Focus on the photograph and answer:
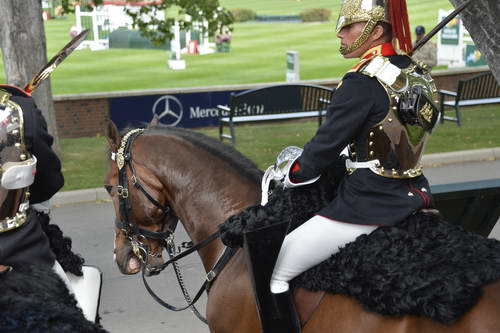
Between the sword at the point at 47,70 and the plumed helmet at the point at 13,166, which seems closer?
the plumed helmet at the point at 13,166

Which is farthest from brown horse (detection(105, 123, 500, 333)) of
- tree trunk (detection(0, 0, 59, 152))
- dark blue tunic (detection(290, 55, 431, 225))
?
tree trunk (detection(0, 0, 59, 152))

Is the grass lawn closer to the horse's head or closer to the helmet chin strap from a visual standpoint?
the horse's head

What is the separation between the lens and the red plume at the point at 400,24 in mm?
4293

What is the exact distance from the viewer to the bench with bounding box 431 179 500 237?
260 inches

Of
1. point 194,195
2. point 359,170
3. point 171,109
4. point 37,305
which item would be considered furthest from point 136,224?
point 171,109

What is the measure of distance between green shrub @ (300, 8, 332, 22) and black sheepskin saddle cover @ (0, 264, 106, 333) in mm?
54609

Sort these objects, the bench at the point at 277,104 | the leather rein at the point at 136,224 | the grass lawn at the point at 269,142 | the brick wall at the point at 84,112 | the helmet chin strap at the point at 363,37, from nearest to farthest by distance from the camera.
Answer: the helmet chin strap at the point at 363,37 < the leather rein at the point at 136,224 < the grass lawn at the point at 269,142 < the bench at the point at 277,104 < the brick wall at the point at 84,112

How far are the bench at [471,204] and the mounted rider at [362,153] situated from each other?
2.32m

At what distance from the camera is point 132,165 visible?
501 cm

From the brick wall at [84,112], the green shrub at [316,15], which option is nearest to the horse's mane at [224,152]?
the brick wall at [84,112]

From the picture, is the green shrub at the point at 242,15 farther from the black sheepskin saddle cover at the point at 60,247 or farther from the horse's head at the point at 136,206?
the black sheepskin saddle cover at the point at 60,247

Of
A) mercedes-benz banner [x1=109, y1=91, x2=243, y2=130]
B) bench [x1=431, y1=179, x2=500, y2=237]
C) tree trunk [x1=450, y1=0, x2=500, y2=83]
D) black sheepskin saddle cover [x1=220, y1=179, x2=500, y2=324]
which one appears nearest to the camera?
black sheepskin saddle cover [x1=220, y1=179, x2=500, y2=324]

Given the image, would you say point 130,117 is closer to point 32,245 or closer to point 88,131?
point 88,131

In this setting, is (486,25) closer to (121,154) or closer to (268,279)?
(121,154)
